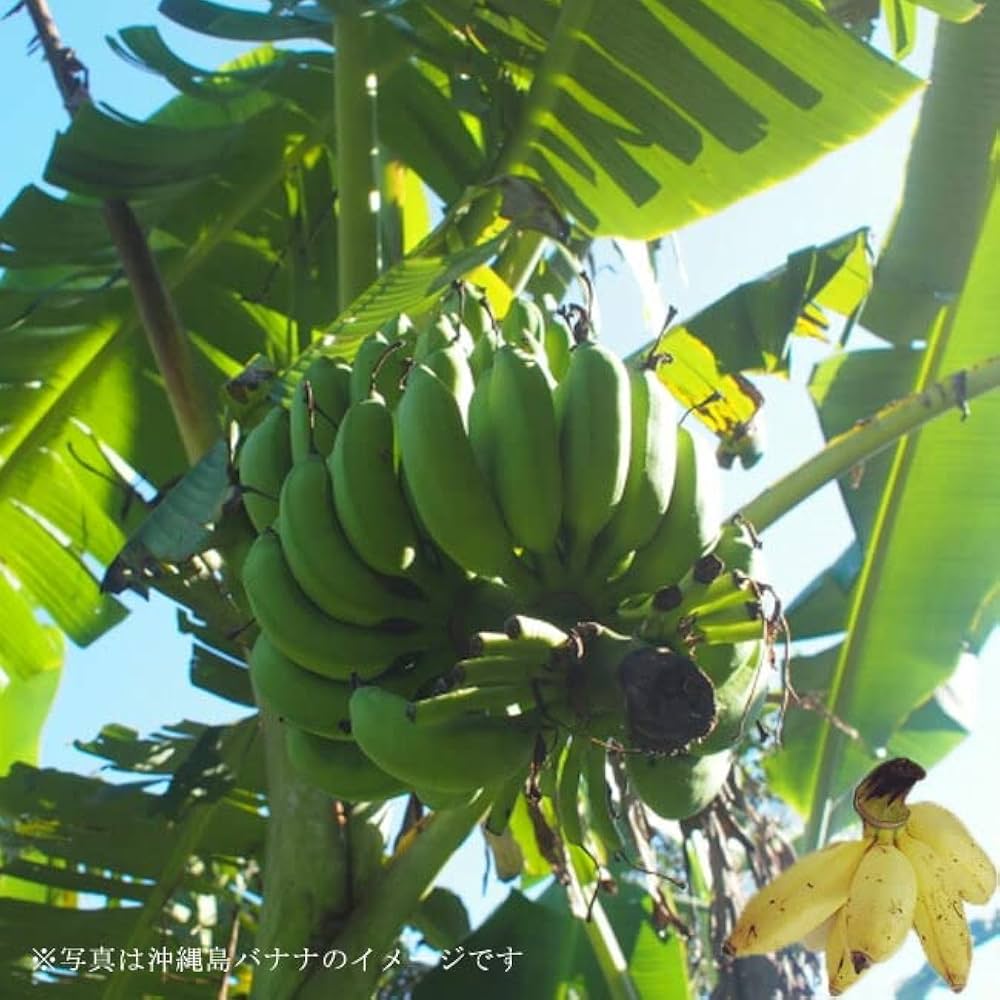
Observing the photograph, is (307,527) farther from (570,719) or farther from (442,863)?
(442,863)

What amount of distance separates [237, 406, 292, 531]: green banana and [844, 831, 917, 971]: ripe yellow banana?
0.67 meters

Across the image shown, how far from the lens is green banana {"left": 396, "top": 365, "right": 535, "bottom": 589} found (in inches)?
41.0

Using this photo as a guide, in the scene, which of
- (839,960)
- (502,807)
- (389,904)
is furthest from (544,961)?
(839,960)

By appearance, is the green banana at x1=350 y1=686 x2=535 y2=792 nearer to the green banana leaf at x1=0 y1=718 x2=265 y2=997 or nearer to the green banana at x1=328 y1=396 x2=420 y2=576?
the green banana at x1=328 y1=396 x2=420 y2=576

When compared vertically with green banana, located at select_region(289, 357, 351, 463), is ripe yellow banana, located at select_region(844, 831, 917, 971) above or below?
below

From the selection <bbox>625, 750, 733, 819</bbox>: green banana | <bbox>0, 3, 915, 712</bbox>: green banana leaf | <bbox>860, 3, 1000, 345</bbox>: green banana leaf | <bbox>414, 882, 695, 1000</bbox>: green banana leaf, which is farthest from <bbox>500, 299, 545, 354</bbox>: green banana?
<bbox>860, 3, 1000, 345</bbox>: green banana leaf

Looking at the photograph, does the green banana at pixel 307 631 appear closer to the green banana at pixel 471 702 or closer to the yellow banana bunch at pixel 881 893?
the green banana at pixel 471 702

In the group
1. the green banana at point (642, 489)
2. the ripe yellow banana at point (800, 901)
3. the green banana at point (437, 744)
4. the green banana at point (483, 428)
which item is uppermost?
the green banana at point (483, 428)

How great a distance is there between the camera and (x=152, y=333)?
6.31ft

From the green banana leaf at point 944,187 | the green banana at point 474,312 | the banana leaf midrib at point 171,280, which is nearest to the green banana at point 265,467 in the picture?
the green banana at point 474,312

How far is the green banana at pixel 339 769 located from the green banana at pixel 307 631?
103 mm

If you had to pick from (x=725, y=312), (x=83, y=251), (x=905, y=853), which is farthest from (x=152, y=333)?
(x=905, y=853)

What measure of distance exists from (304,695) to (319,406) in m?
0.34

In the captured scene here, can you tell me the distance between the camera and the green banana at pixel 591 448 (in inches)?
41.2
